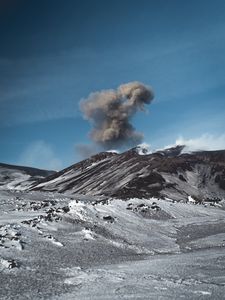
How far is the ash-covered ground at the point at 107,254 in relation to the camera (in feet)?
51.7

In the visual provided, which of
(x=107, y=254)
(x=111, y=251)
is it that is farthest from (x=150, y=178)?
(x=107, y=254)

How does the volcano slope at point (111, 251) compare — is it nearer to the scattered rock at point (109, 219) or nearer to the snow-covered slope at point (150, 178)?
the scattered rock at point (109, 219)

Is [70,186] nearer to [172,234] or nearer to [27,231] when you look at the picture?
[172,234]

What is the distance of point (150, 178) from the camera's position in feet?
411

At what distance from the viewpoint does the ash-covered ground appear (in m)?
15.8

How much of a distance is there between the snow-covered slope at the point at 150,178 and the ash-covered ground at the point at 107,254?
6405 cm

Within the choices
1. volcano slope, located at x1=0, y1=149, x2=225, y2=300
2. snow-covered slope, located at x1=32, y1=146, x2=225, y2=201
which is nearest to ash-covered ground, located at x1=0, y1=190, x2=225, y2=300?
volcano slope, located at x1=0, y1=149, x2=225, y2=300

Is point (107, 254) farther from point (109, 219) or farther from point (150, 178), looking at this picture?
point (150, 178)

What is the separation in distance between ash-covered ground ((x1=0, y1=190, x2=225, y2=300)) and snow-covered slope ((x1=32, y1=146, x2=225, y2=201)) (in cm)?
6405

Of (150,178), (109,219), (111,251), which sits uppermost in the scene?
(150,178)

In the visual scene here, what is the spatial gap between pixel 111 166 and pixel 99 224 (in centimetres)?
12602

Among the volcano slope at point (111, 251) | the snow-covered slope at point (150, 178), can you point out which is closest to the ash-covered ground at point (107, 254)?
the volcano slope at point (111, 251)

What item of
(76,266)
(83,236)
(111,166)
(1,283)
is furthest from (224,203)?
(111,166)

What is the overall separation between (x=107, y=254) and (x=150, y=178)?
101333 mm
